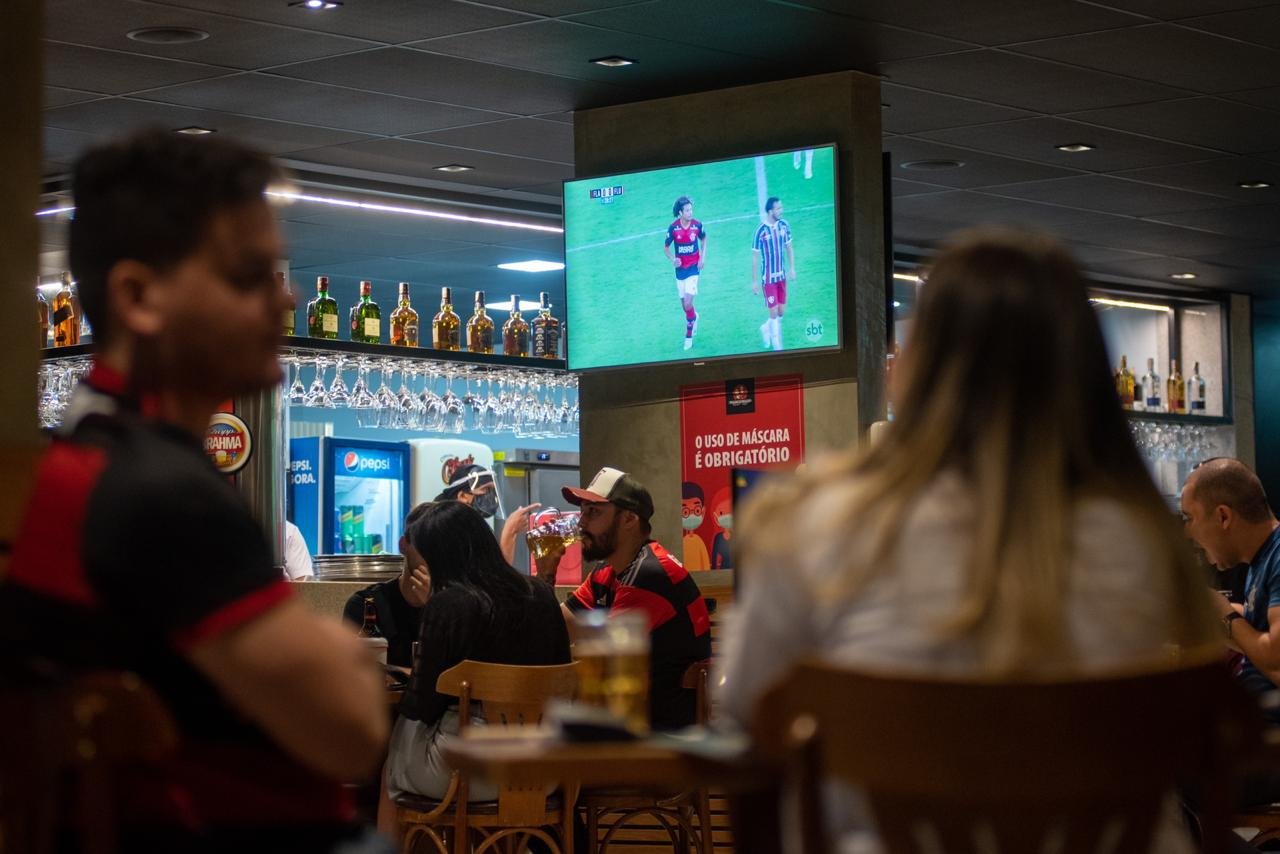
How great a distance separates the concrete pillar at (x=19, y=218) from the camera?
11.1ft

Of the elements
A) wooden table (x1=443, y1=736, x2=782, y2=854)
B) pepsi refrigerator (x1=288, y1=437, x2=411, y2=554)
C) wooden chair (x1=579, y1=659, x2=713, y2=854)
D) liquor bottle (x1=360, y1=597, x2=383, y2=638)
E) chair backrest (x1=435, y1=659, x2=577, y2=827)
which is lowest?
wooden chair (x1=579, y1=659, x2=713, y2=854)

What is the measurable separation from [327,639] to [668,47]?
18.2ft

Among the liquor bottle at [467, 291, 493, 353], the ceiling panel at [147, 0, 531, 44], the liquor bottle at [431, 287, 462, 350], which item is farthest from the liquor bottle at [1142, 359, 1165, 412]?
the ceiling panel at [147, 0, 531, 44]

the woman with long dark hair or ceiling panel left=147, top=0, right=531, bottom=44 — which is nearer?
the woman with long dark hair

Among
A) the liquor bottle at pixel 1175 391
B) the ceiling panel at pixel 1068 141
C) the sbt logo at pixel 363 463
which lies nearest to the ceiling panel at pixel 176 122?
the ceiling panel at pixel 1068 141

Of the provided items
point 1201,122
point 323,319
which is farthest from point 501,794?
point 1201,122

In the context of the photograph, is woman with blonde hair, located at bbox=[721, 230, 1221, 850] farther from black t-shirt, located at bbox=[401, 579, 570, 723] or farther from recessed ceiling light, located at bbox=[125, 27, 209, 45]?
recessed ceiling light, located at bbox=[125, 27, 209, 45]

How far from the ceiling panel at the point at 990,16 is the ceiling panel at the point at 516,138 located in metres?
1.98

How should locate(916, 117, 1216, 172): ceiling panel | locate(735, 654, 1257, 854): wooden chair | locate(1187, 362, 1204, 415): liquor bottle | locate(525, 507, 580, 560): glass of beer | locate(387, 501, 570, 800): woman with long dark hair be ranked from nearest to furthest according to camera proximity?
locate(735, 654, 1257, 854): wooden chair < locate(387, 501, 570, 800): woman with long dark hair < locate(525, 507, 580, 560): glass of beer < locate(916, 117, 1216, 172): ceiling panel < locate(1187, 362, 1204, 415): liquor bottle

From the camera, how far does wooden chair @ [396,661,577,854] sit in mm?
5172

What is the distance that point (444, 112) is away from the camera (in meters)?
7.72

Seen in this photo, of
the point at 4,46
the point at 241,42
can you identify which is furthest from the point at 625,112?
the point at 4,46

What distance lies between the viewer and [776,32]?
6.71 metres

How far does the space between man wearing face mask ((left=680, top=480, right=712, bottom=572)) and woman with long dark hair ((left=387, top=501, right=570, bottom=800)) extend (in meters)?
1.81
